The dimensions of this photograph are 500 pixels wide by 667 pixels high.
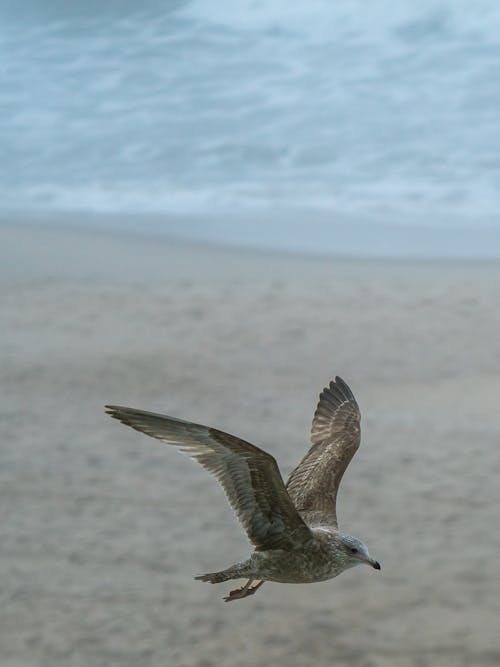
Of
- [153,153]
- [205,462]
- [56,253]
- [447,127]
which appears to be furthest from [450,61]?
[205,462]

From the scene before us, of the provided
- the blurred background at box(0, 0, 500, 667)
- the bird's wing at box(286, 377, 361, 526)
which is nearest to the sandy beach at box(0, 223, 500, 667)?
the blurred background at box(0, 0, 500, 667)

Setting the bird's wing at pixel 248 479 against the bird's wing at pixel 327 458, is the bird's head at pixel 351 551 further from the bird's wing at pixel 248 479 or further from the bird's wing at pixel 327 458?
the bird's wing at pixel 327 458

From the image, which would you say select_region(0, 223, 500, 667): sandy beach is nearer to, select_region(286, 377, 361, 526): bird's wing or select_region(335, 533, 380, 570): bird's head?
select_region(286, 377, 361, 526): bird's wing

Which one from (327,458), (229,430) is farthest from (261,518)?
(229,430)

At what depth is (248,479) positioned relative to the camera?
4.76 meters

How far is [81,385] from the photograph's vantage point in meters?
9.82

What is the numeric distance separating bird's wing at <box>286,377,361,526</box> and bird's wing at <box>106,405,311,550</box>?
1.38ft

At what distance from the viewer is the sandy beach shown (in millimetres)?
6668

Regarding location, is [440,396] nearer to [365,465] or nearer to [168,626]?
[365,465]

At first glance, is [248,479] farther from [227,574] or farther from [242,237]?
[242,237]

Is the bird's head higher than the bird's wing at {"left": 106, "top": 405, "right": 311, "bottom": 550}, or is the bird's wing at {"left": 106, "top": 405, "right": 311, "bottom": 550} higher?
the bird's wing at {"left": 106, "top": 405, "right": 311, "bottom": 550}

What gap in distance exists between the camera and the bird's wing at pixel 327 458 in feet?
17.6

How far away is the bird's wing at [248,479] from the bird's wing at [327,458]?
42cm

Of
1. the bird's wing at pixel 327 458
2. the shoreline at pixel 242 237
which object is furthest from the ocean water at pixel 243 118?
the bird's wing at pixel 327 458
